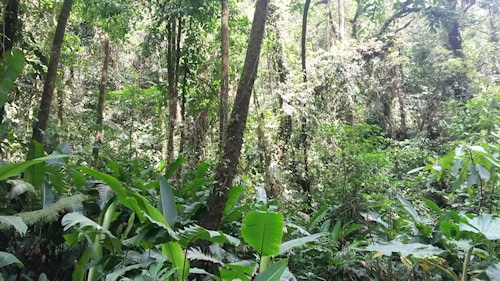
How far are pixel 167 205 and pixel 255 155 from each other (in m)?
3.18

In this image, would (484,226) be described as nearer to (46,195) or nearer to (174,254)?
(174,254)

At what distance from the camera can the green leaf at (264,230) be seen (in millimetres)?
2088

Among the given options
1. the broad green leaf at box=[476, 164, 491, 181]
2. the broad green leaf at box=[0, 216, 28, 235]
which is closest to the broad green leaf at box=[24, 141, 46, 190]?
the broad green leaf at box=[0, 216, 28, 235]

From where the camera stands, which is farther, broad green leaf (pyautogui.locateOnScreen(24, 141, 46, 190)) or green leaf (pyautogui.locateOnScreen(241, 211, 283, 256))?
broad green leaf (pyautogui.locateOnScreen(24, 141, 46, 190))

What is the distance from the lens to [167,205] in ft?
8.27

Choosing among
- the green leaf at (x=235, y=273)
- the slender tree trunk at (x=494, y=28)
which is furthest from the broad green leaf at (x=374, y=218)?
the slender tree trunk at (x=494, y=28)

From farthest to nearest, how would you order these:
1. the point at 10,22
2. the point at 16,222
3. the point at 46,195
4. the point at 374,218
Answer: the point at 10,22 < the point at 374,218 < the point at 46,195 < the point at 16,222

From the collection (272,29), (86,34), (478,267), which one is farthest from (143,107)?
(478,267)

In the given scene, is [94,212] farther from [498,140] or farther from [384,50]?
[384,50]

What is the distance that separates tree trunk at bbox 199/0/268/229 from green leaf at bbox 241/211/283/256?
2.83 ft

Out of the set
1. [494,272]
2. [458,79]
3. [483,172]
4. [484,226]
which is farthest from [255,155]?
[458,79]

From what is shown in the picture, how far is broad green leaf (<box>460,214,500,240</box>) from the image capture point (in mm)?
2302

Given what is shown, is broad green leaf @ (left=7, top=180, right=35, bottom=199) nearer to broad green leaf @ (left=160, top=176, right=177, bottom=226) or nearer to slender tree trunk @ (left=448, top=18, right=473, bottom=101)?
broad green leaf @ (left=160, top=176, right=177, bottom=226)

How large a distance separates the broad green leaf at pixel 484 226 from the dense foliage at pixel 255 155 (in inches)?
0.6
